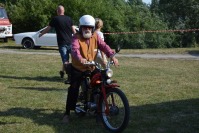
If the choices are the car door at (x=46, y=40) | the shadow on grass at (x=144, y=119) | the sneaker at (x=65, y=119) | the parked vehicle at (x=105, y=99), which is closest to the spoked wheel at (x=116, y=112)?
the parked vehicle at (x=105, y=99)

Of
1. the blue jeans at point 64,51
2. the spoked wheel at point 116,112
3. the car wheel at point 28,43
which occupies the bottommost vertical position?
the car wheel at point 28,43

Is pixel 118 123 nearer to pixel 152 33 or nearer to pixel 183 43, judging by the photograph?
pixel 152 33

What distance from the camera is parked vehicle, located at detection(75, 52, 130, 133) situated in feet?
19.3

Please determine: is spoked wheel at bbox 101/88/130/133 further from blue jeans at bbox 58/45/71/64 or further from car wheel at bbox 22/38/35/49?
car wheel at bbox 22/38/35/49

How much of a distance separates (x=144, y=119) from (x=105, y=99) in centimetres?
102

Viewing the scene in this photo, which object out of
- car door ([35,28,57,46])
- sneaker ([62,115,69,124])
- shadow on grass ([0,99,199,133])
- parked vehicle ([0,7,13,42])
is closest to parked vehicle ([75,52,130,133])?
shadow on grass ([0,99,199,133])

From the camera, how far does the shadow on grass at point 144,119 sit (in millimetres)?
6180

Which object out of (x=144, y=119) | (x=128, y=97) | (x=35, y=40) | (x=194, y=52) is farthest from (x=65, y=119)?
(x=35, y=40)

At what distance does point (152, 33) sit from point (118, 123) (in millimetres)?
26317

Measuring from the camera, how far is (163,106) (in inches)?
304

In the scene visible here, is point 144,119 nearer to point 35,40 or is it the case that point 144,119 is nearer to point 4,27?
point 35,40

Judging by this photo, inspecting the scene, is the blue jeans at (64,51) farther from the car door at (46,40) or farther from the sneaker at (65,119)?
the car door at (46,40)

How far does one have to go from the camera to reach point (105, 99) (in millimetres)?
6094

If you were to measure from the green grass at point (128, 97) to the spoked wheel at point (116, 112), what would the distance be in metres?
0.18
